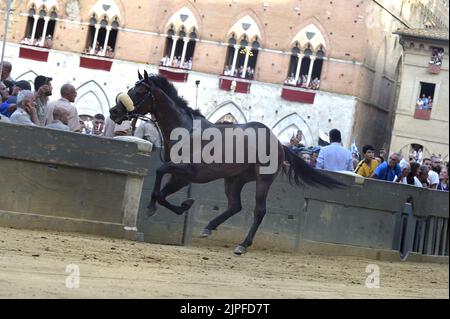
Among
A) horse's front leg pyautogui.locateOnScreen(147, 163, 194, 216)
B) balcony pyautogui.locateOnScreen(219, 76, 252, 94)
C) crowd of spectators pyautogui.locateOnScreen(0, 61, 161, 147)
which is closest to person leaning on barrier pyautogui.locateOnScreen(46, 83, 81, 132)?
crowd of spectators pyautogui.locateOnScreen(0, 61, 161, 147)

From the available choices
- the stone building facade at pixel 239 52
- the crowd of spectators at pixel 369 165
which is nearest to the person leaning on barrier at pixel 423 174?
the crowd of spectators at pixel 369 165

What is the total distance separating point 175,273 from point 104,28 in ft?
163

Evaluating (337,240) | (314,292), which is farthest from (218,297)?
(337,240)

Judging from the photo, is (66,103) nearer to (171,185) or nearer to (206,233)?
(171,185)

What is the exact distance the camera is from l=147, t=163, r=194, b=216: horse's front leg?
15961 mm

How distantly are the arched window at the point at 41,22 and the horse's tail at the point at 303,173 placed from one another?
4450cm

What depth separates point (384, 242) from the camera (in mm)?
20344

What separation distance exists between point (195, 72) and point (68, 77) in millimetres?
6385

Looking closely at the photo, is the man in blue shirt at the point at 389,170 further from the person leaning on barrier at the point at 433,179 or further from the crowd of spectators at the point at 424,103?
the crowd of spectators at the point at 424,103

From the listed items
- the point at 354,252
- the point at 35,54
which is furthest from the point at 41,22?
the point at 354,252

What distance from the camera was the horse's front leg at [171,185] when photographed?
16.0 m

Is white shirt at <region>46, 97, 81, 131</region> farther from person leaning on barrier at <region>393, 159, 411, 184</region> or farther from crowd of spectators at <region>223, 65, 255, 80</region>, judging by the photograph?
crowd of spectators at <region>223, 65, 255, 80</region>

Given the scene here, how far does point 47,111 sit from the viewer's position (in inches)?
669

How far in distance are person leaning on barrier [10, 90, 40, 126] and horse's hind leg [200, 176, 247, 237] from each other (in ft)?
9.50
